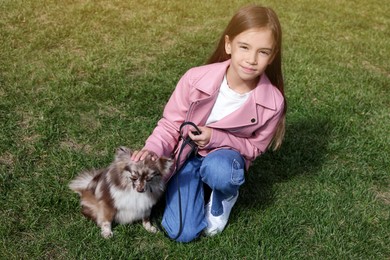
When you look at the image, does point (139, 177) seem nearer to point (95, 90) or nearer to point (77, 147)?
point (77, 147)

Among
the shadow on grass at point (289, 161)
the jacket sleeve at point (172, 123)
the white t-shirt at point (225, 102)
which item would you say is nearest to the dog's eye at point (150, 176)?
the jacket sleeve at point (172, 123)

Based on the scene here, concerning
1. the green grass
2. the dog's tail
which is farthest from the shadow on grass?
the dog's tail

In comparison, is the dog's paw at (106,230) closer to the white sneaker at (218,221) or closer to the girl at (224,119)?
the girl at (224,119)

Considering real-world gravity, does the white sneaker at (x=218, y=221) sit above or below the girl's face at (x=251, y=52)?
below

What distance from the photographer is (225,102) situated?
3178 mm

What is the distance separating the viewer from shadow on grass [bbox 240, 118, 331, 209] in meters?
3.73

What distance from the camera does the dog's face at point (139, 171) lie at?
276 cm

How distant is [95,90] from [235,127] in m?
2.21

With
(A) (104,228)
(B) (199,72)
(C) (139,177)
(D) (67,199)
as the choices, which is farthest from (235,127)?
(D) (67,199)

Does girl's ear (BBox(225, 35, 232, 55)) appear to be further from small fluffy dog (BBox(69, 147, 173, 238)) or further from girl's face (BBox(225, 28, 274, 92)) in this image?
small fluffy dog (BBox(69, 147, 173, 238))

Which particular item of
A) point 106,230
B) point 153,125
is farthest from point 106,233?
point 153,125

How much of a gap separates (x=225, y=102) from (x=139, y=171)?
84cm

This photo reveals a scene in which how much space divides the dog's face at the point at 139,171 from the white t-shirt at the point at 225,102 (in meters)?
0.50

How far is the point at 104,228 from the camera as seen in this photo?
3.07 m
